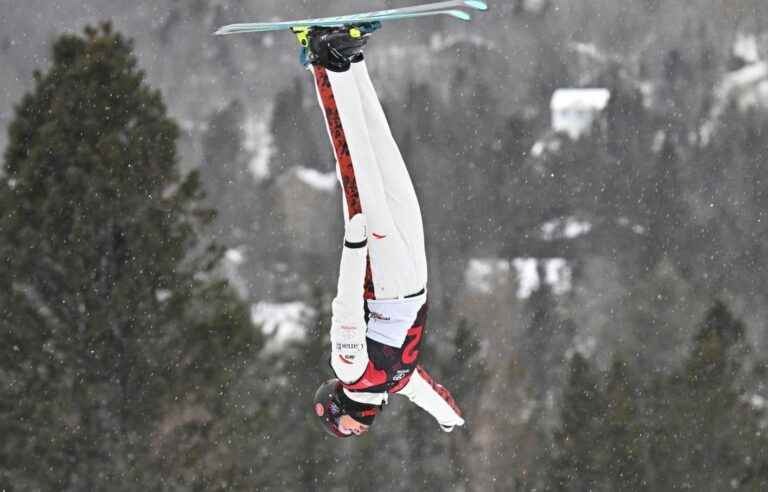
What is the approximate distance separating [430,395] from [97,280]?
307 inches

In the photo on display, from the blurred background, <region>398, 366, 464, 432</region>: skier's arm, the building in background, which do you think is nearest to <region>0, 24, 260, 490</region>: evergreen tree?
the blurred background

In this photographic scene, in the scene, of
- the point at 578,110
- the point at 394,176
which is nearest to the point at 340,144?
the point at 394,176

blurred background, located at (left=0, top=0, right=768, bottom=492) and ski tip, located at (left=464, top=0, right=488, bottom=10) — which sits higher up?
ski tip, located at (left=464, top=0, right=488, bottom=10)

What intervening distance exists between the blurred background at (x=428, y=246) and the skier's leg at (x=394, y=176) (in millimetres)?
7819

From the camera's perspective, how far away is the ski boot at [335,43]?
3299 millimetres

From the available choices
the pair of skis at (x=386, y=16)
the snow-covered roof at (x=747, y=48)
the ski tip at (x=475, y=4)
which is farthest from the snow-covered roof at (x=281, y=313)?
the ski tip at (x=475, y=4)

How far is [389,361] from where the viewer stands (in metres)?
4.00

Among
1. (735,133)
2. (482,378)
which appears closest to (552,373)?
(482,378)

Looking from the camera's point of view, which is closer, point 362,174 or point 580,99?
point 362,174

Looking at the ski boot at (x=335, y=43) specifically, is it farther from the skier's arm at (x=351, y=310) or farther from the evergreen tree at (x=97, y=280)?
the evergreen tree at (x=97, y=280)

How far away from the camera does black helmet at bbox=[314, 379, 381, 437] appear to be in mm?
4262

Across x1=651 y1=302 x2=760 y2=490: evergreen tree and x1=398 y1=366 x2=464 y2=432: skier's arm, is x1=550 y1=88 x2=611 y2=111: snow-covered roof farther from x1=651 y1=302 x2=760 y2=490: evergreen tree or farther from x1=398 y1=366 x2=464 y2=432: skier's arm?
x1=398 y1=366 x2=464 y2=432: skier's arm

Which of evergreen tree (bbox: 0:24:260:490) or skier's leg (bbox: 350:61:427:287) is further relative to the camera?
evergreen tree (bbox: 0:24:260:490)

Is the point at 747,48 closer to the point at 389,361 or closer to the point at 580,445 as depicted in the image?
the point at 580,445
